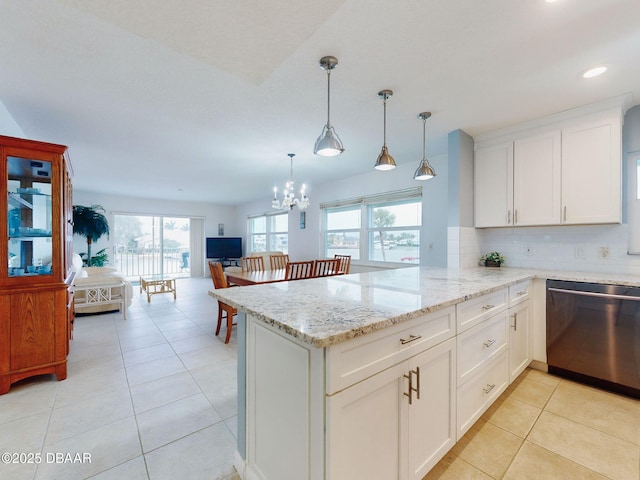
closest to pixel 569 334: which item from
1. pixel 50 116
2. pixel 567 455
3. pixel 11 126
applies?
pixel 567 455

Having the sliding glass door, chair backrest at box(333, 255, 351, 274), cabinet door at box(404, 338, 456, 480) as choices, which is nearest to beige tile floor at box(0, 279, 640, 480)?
cabinet door at box(404, 338, 456, 480)

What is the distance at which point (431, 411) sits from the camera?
4.21 ft

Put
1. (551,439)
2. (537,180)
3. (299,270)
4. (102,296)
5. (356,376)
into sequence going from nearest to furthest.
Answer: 1. (356,376)
2. (551,439)
3. (537,180)
4. (299,270)
5. (102,296)

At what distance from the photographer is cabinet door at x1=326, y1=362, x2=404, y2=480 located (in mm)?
899

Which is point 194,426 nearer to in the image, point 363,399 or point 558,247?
point 363,399

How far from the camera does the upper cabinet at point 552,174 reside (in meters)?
2.30

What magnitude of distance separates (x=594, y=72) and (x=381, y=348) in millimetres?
2511

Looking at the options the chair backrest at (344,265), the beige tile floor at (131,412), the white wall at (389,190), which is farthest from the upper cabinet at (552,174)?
the beige tile floor at (131,412)

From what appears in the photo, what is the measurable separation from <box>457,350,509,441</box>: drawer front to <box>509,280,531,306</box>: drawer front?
404mm

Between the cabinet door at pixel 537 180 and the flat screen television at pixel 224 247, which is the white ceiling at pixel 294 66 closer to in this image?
the cabinet door at pixel 537 180

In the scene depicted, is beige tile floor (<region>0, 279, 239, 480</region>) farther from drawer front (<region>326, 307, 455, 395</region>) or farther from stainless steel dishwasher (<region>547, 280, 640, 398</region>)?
stainless steel dishwasher (<region>547, 280, 640, 398</region>)

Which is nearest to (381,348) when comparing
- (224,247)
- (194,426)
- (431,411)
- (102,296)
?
(431,411)

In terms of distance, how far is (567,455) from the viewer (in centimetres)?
152

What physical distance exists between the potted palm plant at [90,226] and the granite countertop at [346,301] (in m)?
6.69
